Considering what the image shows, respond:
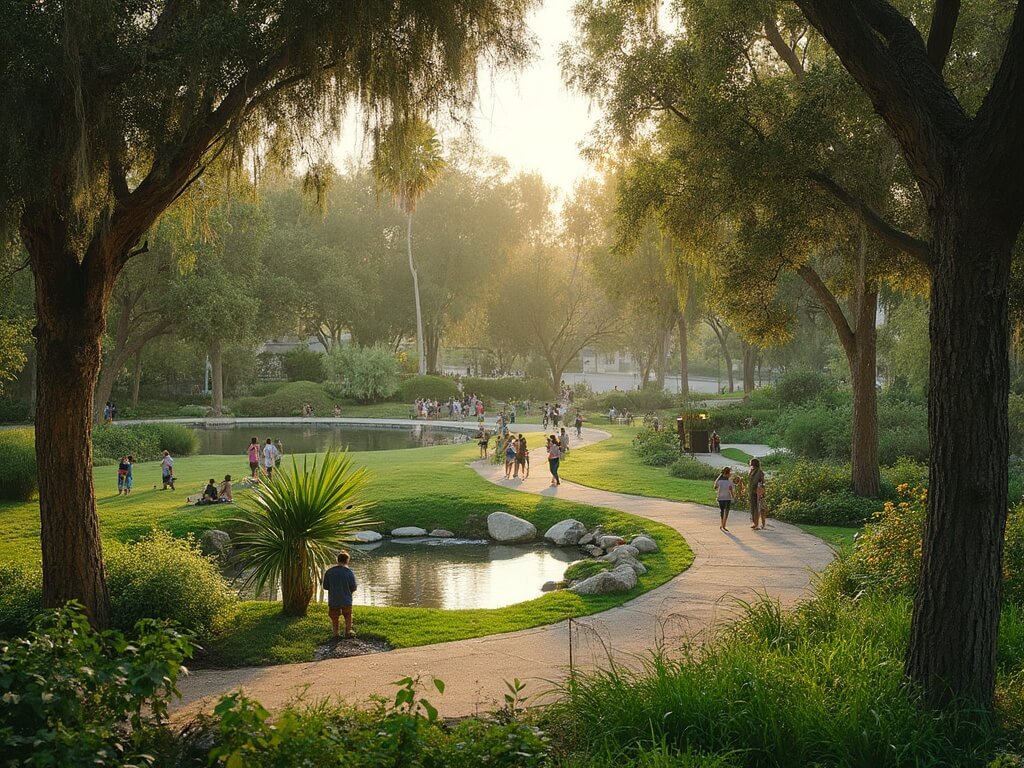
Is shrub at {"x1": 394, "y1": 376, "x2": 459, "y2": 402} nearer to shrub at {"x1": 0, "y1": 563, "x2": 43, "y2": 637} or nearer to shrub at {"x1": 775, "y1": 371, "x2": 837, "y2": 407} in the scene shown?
shrub at {"x1": 775, "y1": 371, "x2": 837, "y2": 407}

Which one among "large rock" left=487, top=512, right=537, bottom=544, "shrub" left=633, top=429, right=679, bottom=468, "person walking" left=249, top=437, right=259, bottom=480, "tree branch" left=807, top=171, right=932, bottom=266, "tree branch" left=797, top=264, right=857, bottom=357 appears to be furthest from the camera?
"shrub" left=633, top=429, right=679, bottom=468

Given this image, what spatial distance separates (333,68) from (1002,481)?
8479 millimetres

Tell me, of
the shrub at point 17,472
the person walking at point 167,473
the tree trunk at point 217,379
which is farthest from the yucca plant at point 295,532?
the tree trunk at point 217,379

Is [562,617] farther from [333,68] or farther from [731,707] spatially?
[333,68]

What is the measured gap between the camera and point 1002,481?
6.47m

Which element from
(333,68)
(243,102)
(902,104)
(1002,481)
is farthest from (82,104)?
(1002,481)

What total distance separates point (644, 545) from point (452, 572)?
12.3 feet

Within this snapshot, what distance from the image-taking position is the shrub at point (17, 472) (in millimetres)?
21391

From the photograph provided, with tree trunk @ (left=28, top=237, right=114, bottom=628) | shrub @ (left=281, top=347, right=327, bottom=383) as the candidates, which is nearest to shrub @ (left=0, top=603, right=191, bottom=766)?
tree trunk @ (left=28, top=237, right=114, bottom=628)

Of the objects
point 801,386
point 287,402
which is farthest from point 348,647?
point 287,402

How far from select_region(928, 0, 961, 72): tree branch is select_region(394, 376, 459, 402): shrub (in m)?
51.5

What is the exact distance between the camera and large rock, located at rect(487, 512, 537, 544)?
18984 mm

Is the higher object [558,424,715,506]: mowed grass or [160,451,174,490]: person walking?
[160,451,174,490]: person walking

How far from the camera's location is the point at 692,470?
1009 inches
